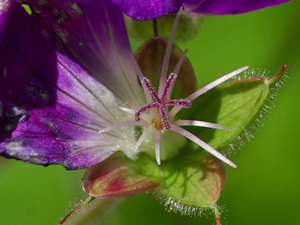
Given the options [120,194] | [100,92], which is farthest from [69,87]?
[120,194]

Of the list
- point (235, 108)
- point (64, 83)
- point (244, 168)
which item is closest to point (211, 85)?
point (235, 108)

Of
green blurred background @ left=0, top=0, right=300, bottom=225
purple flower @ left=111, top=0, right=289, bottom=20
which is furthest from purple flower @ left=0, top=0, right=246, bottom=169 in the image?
green blurred background @ left=0, top=0, right=300, bottom=225

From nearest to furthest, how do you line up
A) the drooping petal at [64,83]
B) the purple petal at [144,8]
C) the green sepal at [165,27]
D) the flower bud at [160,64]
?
the purple petal at [144,8] → the drooping petal at [64,83] → the flower bud at [160,64] → the green sepal at [165,27]

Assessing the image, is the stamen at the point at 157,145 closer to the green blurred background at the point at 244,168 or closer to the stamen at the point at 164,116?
the stamen at the point at 164,116

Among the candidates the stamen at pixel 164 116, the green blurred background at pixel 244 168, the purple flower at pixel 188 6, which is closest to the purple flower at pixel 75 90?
the stamen at pixel 164 116

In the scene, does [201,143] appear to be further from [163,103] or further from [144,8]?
[144,8]

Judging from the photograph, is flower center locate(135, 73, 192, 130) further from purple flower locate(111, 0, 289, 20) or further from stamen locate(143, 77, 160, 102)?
purple flower locate(111, 0, 289, 20)
